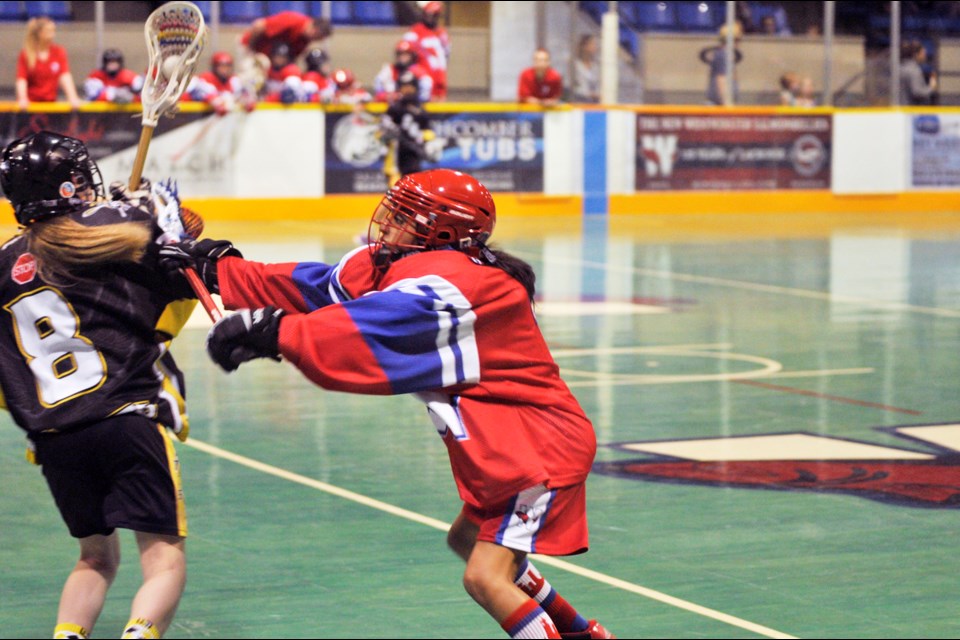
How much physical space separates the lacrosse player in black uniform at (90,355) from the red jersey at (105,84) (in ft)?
53.0

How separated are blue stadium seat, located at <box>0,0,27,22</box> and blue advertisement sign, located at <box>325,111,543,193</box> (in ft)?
18.0

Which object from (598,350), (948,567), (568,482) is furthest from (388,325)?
(598,350)

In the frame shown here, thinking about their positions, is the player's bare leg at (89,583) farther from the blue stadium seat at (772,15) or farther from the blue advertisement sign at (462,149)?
the blue stadium seat at (772,15)

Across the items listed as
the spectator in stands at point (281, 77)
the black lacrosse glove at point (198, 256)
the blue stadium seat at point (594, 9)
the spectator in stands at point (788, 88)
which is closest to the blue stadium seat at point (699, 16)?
the spectator in stands at point (788, 88)

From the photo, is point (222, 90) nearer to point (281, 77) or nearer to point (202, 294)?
point (281, 77)

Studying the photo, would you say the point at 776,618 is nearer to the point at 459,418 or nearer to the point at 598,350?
the point at 459,418

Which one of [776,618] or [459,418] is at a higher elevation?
[459,418]

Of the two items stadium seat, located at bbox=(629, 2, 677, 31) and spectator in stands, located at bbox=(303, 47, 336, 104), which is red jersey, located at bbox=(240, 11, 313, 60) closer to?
spectator in stands, located at bbox=(303, 47, 336, 104)

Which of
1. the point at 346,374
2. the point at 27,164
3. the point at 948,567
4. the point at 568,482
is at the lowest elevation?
the point at 948,567

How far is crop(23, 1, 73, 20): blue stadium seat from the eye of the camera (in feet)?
78.6

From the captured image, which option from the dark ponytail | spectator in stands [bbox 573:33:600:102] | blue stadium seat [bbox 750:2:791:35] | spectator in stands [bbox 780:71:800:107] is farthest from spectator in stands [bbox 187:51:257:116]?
the dark ponytail

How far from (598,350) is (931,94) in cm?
1528

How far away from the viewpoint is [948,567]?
241 inches

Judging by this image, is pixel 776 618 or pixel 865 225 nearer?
pixel 776 618
